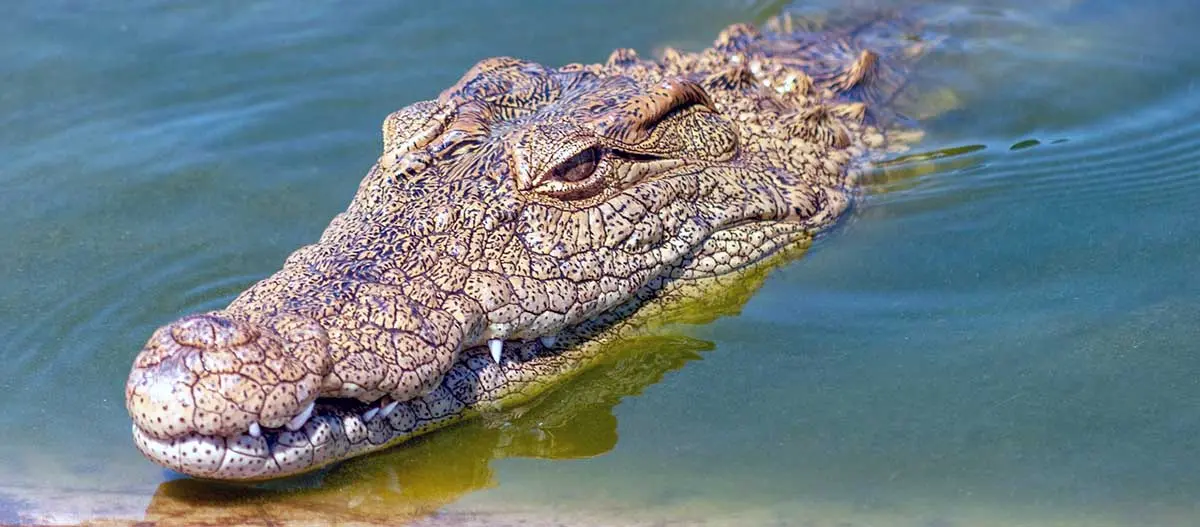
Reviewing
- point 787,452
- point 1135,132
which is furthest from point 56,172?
point 1135,132

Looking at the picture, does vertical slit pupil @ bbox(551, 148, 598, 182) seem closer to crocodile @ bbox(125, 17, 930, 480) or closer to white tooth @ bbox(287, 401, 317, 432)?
crocodile @ bbox(125, 17, 930, 480)

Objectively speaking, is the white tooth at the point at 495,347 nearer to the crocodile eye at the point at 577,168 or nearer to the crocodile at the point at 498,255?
the crocodile at the point at 498,255

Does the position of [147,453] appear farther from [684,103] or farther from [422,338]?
[684,103]

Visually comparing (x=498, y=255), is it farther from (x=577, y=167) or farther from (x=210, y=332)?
(x=210, y=332)

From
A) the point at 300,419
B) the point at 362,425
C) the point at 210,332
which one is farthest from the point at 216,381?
the point at 362,425

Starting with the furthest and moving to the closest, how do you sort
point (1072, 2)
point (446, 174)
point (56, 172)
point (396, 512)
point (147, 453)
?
point (1072, 2)
point (56, 172)
point (446, 174)
point (396, 512)
point (147, 453)

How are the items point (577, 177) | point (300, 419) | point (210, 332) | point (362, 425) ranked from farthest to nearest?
point (577, 177) → point (362, 425) → point (300, 419) → point (210, 332)

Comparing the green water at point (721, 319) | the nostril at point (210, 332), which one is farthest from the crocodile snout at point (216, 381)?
the green water at point (721, 319)
